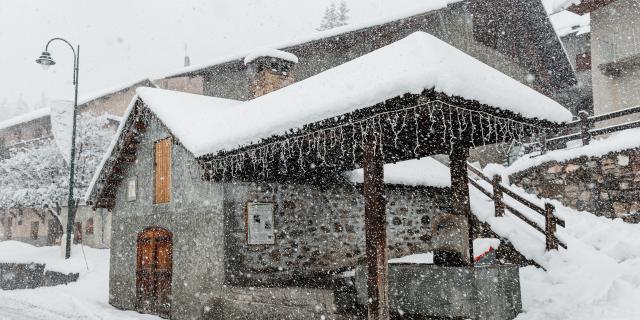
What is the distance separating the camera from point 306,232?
31.1 ft

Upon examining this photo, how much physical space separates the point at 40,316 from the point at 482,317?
8855 mm

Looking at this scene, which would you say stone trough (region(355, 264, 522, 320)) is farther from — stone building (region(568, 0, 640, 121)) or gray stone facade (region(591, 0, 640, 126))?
stone building (region(568, 0, 640, 121))

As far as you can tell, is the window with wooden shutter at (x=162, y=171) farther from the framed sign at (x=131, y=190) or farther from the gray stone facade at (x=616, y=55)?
the gray stone facade at (x=616, y=55)

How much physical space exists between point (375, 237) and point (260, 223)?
12.5 feet

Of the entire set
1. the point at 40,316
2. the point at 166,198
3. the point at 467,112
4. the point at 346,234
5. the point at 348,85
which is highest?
the point at 348,85

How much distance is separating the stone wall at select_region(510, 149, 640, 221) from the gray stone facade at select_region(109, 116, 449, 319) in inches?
115

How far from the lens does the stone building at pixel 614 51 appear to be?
1505 centimetres

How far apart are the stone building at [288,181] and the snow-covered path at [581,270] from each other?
864mm

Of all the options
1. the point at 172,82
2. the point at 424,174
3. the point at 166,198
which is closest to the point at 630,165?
the point at 424,174

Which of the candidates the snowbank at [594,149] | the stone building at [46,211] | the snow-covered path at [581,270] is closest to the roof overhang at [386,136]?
the snow-covered path at [581,270]

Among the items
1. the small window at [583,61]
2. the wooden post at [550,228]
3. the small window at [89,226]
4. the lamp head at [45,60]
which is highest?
the small window at [583,61]

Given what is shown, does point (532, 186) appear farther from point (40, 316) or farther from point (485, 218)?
point (40, 316)

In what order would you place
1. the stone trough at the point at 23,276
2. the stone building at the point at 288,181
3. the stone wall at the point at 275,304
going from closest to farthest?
the stone building at the point at 288,181 < the stone wall at the point at 275,304 < the stone trough at the point at 23,276

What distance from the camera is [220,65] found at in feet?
66.4
